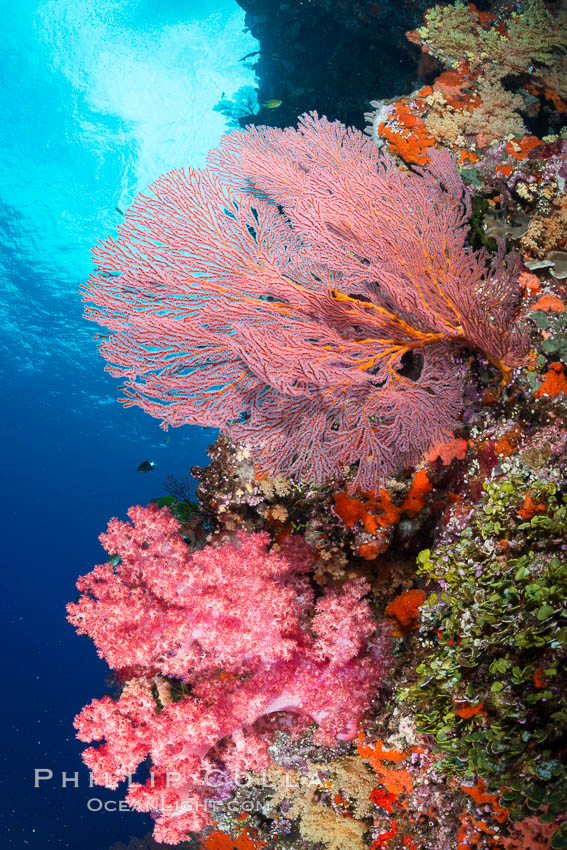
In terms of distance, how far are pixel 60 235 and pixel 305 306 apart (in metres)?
25.3

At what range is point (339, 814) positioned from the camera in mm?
3893

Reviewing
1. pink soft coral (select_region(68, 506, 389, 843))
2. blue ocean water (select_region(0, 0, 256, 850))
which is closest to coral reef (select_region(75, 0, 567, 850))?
pink soft coral (select_region(68, 506, 389, 843))

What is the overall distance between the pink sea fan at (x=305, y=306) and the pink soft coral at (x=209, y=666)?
1114mm

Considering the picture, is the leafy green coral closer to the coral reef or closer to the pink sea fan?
the coral reef

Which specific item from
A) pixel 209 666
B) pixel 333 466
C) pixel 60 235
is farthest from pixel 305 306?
pixel 60 235

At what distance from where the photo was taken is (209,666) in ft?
11.8

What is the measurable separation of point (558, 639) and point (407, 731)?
1745 mm

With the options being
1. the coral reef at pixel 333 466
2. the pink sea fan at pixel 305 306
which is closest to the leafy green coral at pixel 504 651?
the coral reef at pixel 333 466

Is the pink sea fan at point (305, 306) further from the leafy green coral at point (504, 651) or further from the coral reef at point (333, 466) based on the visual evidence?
the leafy green coral at point (504, 651)

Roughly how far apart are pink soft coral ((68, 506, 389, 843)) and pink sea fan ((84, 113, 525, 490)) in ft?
3.66

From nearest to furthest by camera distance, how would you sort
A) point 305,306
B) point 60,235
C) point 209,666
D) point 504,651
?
point 504,651
point 209,666
point 305,306
point 60,235

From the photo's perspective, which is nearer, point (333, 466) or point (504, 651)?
point (504, 651)

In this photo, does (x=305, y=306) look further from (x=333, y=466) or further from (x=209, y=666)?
(x=209, y=666)

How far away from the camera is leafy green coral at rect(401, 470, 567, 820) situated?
1982 millimetres
